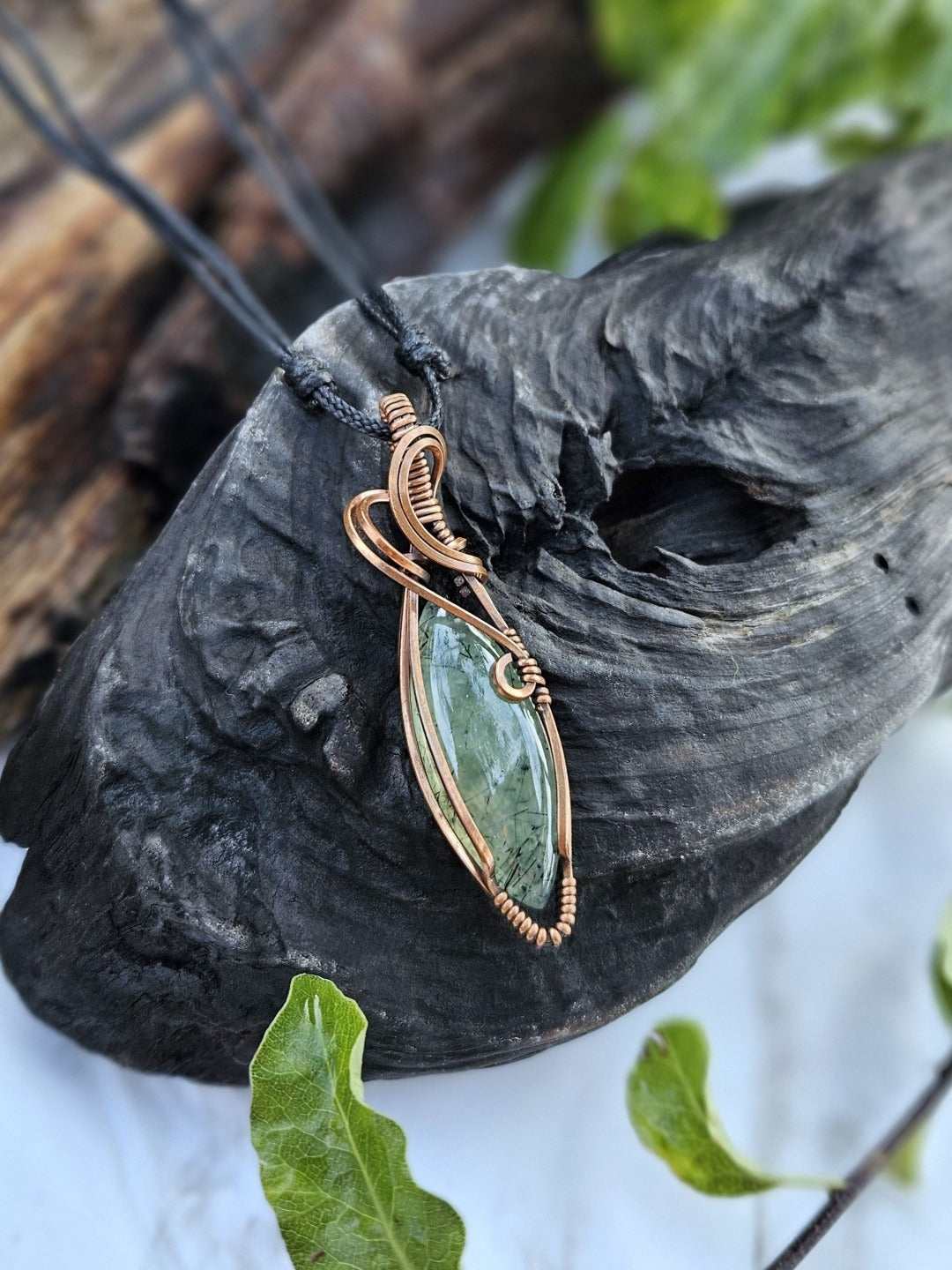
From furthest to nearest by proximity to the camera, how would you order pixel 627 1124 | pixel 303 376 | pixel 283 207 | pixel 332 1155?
1. pixel 283 207
2. pixel 627 1124
3. pixel 303 376
4. pixel 332 1155

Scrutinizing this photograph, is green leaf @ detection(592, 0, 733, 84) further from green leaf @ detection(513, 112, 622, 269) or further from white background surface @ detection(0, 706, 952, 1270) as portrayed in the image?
white background surface @ detection(0, 706, 952, 1270)

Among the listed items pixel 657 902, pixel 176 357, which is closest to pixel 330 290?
pixel 176 357

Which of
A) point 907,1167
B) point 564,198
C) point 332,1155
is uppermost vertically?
point 564,198

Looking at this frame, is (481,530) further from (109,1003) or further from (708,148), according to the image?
(708,148)

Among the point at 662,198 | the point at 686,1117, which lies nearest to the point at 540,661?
the point at 686,1117

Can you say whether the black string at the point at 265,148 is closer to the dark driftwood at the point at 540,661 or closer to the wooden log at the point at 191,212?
the wooden log at the point at 191,212

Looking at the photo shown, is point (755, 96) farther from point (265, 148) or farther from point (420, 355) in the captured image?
point (420, 355)
